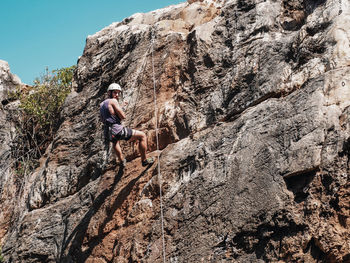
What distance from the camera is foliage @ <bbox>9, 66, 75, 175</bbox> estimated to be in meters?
14.1

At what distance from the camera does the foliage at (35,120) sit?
14.1 metres

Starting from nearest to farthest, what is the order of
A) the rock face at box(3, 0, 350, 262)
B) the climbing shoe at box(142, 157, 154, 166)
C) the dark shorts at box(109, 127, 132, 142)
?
the rock face at box(3, 0, 350, 262) → the climbing shoe at box(142, 157, 154, 166) → the dark shorts at box(109, 127, 132, 142)

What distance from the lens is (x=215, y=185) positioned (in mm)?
7949

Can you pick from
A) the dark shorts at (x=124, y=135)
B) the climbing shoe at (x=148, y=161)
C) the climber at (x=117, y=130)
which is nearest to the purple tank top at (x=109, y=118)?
the climber at (x=117, y=130)

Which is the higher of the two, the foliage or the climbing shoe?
the foliage

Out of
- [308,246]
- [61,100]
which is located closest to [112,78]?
[61,100]

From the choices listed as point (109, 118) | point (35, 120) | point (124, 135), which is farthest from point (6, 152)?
point (124, 135)

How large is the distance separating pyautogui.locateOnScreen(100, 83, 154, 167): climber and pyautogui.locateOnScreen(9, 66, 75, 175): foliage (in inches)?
167

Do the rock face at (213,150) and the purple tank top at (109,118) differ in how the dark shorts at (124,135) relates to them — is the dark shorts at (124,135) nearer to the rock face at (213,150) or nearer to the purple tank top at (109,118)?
the purple tank top at (109,118)

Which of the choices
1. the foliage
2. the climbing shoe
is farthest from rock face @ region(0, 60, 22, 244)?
the climbing shoe

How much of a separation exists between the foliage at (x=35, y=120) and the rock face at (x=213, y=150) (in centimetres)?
141

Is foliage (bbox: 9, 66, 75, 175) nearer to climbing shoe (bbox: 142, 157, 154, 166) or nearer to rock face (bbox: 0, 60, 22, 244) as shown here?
rock face (bbox: 0, 60, 22, 244)

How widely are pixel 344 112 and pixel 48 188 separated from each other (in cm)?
727

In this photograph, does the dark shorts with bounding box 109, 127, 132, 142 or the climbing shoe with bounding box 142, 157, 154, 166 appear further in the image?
the dark shorts with bounding box 109, 127, 132, 142
